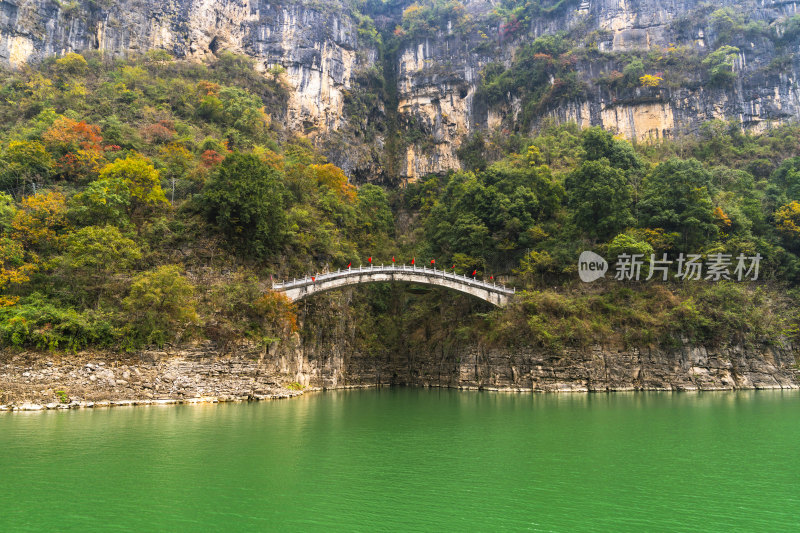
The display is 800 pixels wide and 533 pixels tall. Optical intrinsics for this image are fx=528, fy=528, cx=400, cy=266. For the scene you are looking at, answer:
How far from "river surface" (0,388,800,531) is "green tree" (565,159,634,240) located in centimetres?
1608

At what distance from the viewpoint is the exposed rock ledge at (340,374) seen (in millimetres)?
17906

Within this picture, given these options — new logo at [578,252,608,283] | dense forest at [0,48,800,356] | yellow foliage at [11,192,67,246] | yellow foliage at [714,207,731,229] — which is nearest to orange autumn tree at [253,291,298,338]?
dense forest at [0,48,800,356]

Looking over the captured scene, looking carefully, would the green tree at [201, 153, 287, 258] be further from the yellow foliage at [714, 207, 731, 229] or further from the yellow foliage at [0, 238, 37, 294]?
the yellow foliage at [714, 207, 731, 229]

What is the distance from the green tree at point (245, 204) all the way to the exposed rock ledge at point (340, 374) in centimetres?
628

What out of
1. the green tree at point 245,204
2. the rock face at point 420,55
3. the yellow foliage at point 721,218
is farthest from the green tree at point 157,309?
the rock face at point 420,55

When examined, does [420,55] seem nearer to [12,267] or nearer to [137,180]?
[137,180]

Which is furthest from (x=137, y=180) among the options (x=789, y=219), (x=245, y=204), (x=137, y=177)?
(x=789, y=219)

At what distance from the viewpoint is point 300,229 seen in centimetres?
3127

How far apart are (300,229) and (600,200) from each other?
1761 cm

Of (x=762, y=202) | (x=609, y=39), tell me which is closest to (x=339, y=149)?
(x=609, y=39)

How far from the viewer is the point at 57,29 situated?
42969 mm

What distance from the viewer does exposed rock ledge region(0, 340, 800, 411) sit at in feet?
58.7

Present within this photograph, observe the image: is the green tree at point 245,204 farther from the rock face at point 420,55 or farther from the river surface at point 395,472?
the rock face at point 420,55

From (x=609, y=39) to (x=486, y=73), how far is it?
1213 centimetres
